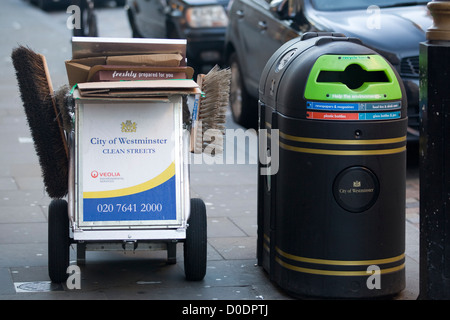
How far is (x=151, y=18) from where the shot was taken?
589 inches

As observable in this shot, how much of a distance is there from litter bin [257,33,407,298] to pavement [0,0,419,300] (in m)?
0.37

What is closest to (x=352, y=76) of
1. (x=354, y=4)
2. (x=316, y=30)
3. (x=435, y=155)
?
(x=435, y=155)

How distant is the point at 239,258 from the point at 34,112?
1.70 m

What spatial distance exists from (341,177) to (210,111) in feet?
3.40

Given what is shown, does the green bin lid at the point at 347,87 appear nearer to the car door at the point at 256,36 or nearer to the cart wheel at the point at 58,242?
the cart wheel at the point at 58,242

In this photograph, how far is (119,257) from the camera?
6188 millimetres

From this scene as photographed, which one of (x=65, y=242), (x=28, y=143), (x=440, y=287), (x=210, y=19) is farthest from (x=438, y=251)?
(x=210, y=19)

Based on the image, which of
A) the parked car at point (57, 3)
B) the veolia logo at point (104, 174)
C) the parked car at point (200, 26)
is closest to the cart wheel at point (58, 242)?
the veolia logo at point (104, 174)

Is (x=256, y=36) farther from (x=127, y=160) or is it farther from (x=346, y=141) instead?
(x=346, y=141)

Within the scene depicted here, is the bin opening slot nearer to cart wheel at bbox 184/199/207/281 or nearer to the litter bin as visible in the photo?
the litter bin

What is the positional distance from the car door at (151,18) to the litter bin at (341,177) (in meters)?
9.28

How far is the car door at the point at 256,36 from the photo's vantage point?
1009 centimetres

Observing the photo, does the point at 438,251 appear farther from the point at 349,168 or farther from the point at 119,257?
the point at 119,257

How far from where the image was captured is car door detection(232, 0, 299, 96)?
10094 mm
